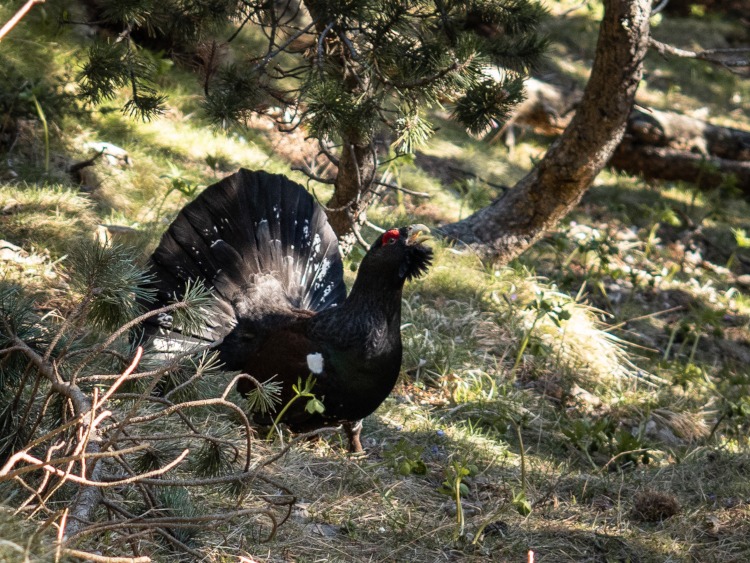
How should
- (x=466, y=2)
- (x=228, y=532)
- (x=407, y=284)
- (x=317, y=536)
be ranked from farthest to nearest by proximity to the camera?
1. (x=407, y=284)
2. (x=466, y=2)
3. (x=317, y=536)
4. (x=228, y=532)

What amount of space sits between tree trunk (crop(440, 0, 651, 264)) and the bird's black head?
2.01 metres

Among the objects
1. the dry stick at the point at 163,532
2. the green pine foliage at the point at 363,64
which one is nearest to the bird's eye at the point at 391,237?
the green pine foliage at the point at 363,64

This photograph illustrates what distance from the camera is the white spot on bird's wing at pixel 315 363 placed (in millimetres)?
3682

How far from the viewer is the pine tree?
2.90 m

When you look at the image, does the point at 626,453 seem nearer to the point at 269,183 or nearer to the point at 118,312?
the point at 269,183

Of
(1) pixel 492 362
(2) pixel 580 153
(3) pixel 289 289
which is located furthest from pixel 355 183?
(2) pixel 580 153

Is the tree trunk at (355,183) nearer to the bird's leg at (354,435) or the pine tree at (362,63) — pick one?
the pine tree at (362,63)

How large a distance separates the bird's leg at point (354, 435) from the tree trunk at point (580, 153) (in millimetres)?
2255

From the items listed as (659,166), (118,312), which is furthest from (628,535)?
(659,166)

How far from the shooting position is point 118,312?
8.52 feet

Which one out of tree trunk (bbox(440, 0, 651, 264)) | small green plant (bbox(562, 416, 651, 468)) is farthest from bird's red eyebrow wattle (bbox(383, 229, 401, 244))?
tree trunk (bbox(440, 0, 651, 264))

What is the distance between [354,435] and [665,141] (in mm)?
5543

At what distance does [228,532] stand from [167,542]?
0.26 m

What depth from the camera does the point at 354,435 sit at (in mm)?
3807
